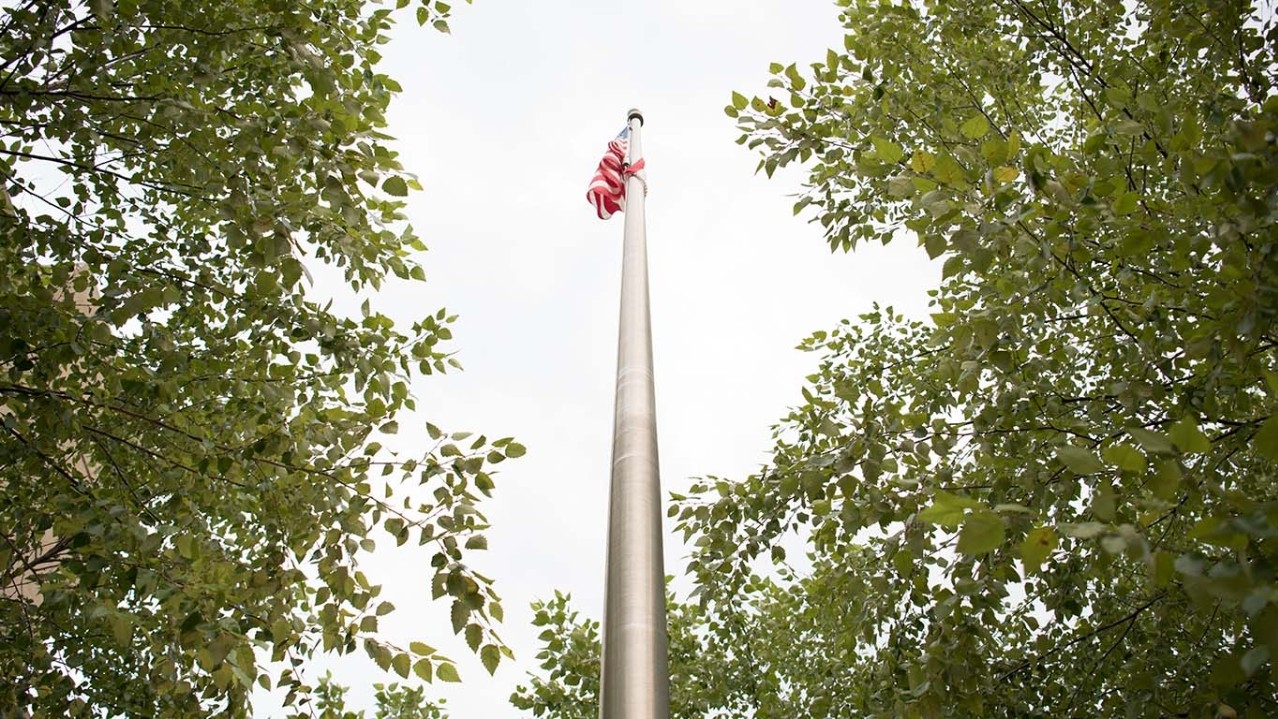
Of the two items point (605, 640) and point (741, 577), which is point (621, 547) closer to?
point (605, 640)

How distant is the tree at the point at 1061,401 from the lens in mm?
2312

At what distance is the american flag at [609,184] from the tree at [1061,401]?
3.13 meters

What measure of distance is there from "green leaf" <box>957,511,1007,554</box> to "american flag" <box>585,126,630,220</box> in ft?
24.7

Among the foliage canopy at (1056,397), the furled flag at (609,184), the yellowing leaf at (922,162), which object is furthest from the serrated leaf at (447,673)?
the furled flag at (609,184)

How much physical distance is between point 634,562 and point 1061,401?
2.28 m

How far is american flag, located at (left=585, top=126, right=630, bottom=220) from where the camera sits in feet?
29.8

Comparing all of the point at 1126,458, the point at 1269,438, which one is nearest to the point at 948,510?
the point at 1126,458

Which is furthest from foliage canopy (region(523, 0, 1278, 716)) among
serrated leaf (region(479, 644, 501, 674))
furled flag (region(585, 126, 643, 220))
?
furled flag (region(585, 126, 643, 220))

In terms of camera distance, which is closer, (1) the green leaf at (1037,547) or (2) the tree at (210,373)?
(1) the green leaf at (1037,547)

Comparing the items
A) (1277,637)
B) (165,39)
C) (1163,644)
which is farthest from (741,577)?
(165,39)

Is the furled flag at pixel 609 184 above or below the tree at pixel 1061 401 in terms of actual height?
above

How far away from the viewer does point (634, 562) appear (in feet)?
12.0

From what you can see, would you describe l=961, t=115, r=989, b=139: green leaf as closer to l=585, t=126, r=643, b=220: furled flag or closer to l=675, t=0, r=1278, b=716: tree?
l=675, t=0, r=1278, b=716: tree

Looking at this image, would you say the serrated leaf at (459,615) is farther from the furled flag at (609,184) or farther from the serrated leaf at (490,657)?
the furled flag at (609,184)
